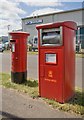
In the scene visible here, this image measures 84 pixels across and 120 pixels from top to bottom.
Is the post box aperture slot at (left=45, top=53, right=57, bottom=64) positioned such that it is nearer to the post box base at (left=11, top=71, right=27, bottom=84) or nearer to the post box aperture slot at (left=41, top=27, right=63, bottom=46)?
the post box aperture slot at (left=41, top=27, right=63, bottom=46)

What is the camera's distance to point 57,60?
581 cm

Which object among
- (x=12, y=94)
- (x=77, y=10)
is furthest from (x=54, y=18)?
(x=12, y=94)

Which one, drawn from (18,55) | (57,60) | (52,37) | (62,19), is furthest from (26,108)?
(62,19)

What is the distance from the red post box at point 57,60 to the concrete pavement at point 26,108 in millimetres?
432

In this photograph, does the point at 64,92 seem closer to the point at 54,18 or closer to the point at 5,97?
the point at 5,97

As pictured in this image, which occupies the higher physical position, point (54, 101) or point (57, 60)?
point (57, 60)

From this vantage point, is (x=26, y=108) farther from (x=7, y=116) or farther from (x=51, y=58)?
(x=51, y=58)

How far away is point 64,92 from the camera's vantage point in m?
5.79

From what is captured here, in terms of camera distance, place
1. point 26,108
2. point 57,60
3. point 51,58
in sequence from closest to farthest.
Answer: point 26,108 < point 57,60 < point 51,58

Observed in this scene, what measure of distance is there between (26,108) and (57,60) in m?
1.32

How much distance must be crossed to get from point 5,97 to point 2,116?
1402 mm

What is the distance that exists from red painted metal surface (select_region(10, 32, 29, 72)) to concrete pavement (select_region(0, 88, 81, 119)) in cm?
169

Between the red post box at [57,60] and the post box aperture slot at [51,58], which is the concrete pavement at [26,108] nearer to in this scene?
the red post box at [57,60]

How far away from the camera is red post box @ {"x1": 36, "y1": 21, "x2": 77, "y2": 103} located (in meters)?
5.73
